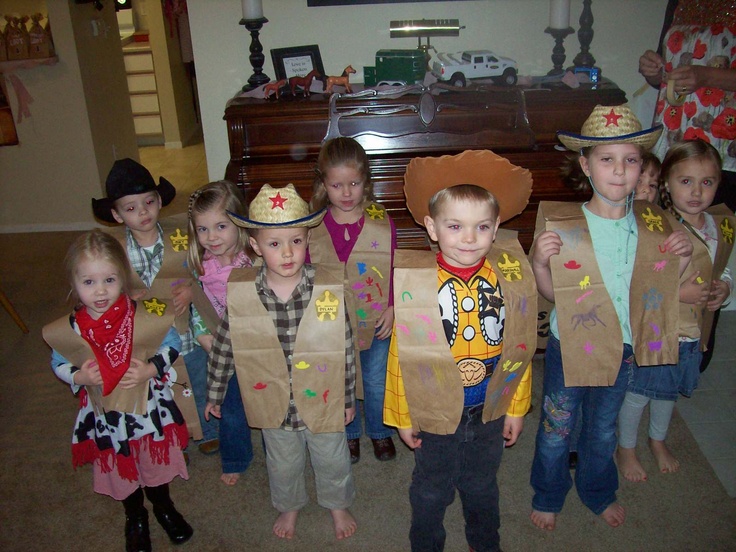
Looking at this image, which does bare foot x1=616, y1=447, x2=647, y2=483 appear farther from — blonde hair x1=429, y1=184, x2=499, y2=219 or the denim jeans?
blonde hair x1=429, y1=184, x2=499, y2=219

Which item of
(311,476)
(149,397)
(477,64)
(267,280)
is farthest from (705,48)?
(149,397)

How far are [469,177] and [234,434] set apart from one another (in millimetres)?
1306

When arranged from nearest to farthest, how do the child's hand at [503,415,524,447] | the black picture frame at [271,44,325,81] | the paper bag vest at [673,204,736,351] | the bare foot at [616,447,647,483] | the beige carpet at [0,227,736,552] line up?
the child's hand at [503,415,524,447], the paper bag vest at [673,204,736,351], the beige carpet at [0,227,736,552], the bare foot at [616,447,647,483], the black picture frame at [271,44,325,81]

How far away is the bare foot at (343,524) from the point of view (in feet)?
6.73

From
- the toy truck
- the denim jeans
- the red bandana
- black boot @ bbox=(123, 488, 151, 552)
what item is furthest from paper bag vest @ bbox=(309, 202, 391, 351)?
the toy truck

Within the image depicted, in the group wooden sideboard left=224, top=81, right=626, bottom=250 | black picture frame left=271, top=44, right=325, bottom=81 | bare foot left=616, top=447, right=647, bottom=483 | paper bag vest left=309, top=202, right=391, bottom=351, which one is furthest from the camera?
black picture frame left=271, top=44, right=325, bottom=81

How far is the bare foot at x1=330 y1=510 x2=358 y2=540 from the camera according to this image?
205cm

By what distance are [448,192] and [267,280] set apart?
1.95 feet

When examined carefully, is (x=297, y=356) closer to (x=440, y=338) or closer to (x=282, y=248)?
Result: (x=282, y=248)

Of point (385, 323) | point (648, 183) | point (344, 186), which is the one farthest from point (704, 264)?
point (344, 186)

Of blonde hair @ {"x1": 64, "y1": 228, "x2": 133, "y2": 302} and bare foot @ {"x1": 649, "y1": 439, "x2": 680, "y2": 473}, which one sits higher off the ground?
blonde hair @ {"x1": 64, "y1": 228, "x2": 133, "y2": 302}

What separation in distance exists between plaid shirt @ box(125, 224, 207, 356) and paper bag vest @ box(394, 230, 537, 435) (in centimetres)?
86

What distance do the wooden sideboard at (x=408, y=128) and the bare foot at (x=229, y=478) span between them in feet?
3.84

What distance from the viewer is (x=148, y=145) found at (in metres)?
7.30
